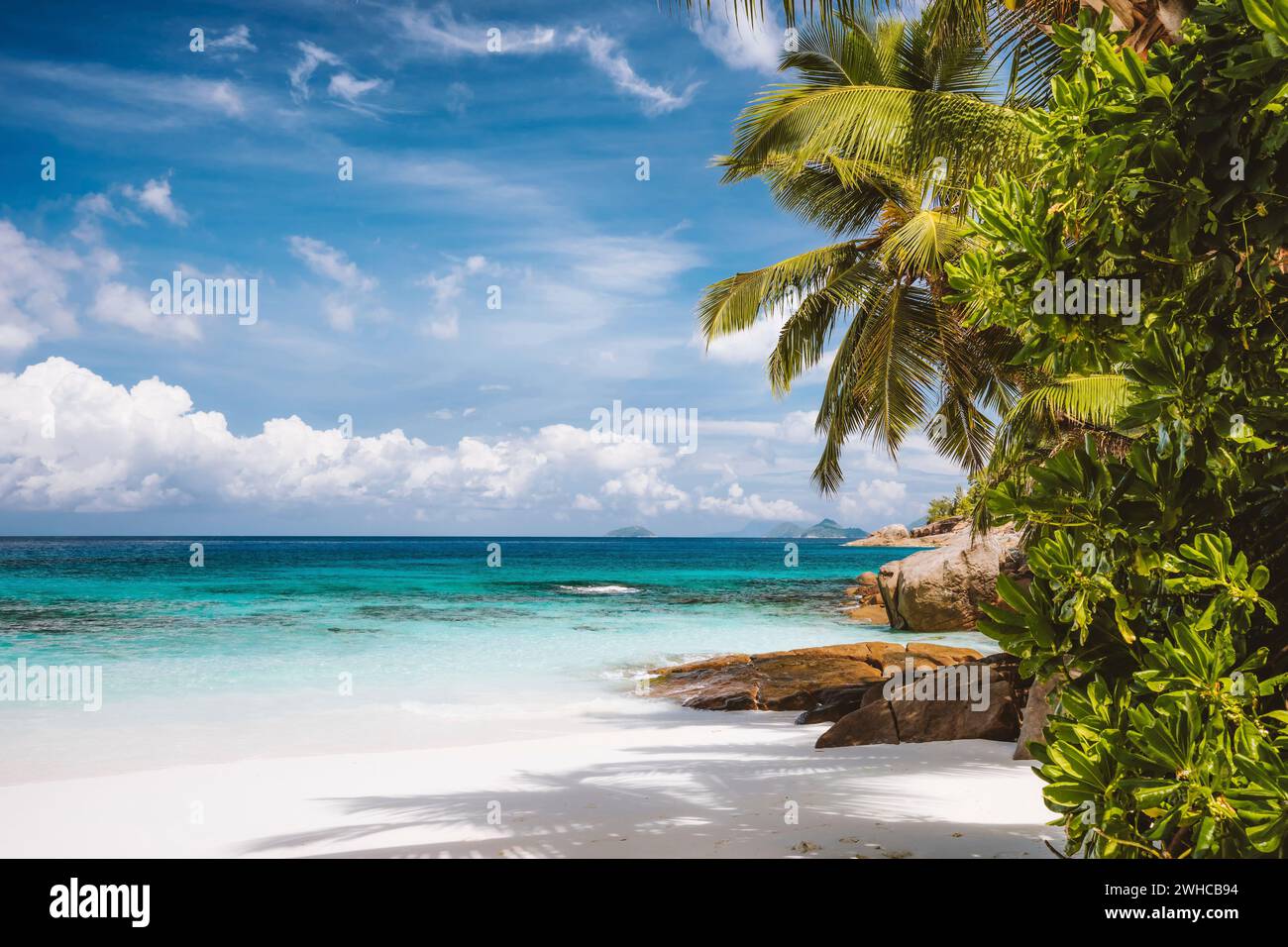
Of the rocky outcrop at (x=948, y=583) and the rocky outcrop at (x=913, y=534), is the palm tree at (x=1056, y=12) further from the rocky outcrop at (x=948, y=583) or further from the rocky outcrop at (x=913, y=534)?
the rocky outcrop at (x=913, y=534)

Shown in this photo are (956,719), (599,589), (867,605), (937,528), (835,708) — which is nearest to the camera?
(956,719)

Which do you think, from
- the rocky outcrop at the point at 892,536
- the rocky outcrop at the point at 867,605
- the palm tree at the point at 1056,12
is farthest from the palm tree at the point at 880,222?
the rocky outcrop at the point at 892,536

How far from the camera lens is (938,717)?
8.05 metres

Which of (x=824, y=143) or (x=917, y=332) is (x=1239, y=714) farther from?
(x=917, y=332)

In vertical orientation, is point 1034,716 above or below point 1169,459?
below

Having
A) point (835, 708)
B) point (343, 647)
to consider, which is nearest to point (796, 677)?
point (835, 708)

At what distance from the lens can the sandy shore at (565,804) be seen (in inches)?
197

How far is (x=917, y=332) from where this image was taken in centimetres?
1131

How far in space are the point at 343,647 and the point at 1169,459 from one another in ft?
63.6

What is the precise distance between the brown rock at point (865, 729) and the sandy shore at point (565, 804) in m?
0.22

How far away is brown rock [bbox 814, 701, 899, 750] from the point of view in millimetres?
8070

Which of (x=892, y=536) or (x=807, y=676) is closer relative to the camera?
(x=807, y=676)

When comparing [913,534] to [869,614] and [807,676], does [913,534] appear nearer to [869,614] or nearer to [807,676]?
[869,614]

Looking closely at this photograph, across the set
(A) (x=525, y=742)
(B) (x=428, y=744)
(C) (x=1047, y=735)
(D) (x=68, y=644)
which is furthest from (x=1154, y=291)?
(D) (x=68, y=644)
